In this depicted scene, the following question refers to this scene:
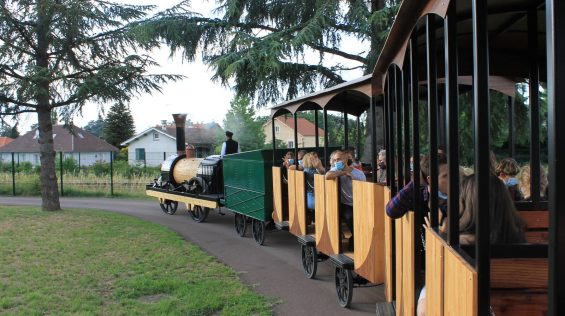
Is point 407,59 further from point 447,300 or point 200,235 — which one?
point 200,235

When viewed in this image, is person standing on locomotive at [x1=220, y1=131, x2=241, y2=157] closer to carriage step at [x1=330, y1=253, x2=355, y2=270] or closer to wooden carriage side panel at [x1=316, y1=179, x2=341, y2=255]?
wooden carriage side panel at [x1=316, y1=179, x2=341, y2=255]

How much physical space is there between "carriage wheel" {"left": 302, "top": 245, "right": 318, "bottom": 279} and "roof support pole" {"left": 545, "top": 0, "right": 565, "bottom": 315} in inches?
242

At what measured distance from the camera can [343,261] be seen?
20.1ft

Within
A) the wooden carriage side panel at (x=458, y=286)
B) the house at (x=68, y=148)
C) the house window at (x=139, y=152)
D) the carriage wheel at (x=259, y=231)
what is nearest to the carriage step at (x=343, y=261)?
the wooden carriage side panel at (x=458, y=286)

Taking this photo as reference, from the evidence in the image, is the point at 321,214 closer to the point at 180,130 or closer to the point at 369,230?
the point at 369,230

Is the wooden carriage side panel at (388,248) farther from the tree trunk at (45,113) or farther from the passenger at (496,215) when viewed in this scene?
the tree trunk at (45,113)

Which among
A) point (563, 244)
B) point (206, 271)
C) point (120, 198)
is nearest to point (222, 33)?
point (120, 198)

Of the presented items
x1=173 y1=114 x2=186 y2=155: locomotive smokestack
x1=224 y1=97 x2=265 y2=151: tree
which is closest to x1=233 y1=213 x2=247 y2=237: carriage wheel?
x1=173 y1=114 x2=186 y2=155: locomotive smokestack

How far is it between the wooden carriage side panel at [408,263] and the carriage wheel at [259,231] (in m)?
5.96

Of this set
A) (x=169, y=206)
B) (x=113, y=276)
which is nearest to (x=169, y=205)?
(x=169, y=206)

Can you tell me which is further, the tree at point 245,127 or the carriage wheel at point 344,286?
the tree at point 245,127

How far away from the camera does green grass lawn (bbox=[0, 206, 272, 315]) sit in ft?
19.3

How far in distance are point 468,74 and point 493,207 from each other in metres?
3.23

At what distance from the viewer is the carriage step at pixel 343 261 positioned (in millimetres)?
5992
